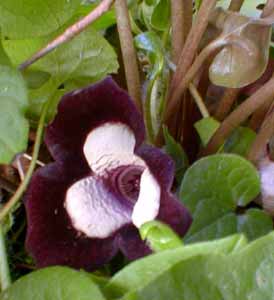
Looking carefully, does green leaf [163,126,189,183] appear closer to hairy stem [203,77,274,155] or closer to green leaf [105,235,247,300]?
hairy stem [203,77,274,155]

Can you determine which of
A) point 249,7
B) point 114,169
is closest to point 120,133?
point 114,169

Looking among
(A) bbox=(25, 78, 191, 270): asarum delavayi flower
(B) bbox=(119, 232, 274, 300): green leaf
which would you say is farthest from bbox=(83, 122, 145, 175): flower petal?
(B) bbox=(119, 232, 274, 300): green leaf

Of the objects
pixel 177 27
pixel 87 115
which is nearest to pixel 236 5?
pixel 177 27

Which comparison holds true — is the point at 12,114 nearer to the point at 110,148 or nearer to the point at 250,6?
the point at 110,148

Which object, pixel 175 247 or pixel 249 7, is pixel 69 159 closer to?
pixel 175 247

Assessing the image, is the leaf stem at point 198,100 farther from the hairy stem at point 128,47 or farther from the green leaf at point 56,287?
the green leaf at point 56,287
